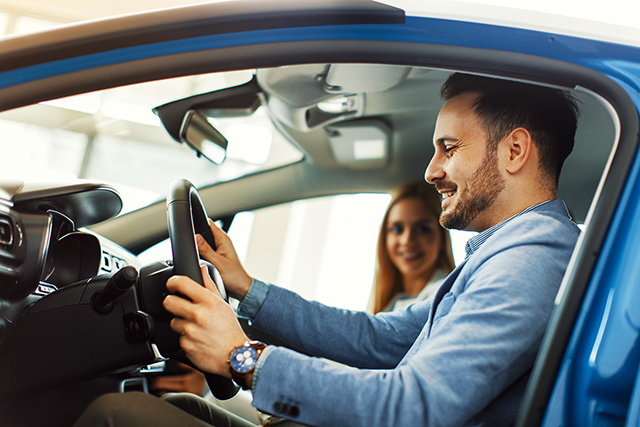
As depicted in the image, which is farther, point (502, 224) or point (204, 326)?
point (502, 224)

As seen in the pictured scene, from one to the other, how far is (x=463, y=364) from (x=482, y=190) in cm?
46

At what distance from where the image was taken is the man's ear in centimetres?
105

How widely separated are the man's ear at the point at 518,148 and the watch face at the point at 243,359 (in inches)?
26.1

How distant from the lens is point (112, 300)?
104 centimetres

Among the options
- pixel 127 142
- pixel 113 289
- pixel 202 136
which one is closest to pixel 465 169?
pixel 113 289

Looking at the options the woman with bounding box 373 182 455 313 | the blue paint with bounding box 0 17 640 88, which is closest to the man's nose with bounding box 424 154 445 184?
the blue paint with bounding box 0 17 640 88

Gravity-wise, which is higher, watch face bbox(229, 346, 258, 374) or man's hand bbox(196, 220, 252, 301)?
man's hand bbox(196, 220, 252, 301)

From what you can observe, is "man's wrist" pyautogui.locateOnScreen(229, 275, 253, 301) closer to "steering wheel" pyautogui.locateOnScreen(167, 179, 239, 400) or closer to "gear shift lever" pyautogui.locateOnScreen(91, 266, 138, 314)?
"steering wheel" pyautogui.locateOnScreen(167, 179, 239, 400)

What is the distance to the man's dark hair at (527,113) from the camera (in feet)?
3.53

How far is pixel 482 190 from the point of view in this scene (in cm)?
107

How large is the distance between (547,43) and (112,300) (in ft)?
3.13

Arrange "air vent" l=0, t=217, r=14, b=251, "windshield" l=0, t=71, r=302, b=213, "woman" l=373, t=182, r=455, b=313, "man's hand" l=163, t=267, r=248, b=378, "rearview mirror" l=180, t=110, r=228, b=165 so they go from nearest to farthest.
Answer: "man's hand" l=163, t=267, r=248, b=378, "air vent" l=0, t=217, r=14, b=251, "windshield" l=0, t=71, r=302, b=213, "rearview mirror" l=180, t=110, r=228, b=165, "woman" l=373, t=182, r=455, b=313

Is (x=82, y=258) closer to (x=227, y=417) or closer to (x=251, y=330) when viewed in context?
(x=227, y=417)

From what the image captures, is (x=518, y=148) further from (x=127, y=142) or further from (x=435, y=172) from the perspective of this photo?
(x=127, y=142)
